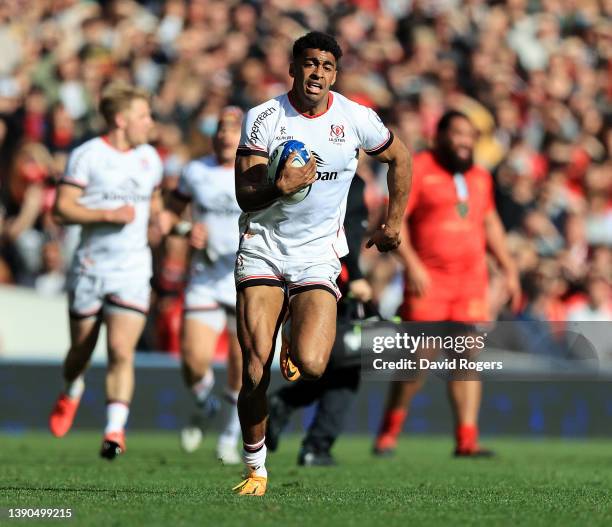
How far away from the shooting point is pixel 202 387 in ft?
40.4

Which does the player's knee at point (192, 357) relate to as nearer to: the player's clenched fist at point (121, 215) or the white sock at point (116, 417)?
the white sock at point (116, 417)

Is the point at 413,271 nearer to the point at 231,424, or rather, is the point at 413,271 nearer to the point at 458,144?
the point at 458,144

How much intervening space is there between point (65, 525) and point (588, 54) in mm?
17869

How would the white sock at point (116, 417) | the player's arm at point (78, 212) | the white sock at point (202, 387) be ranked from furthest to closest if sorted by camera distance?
the white sock at point (202, 387) → the player's arm at point (78, 212) → the white sock at point (116, 417)

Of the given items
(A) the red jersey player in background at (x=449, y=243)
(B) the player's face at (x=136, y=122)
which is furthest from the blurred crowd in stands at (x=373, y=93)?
(B) the player's face at (x=136, y=122)

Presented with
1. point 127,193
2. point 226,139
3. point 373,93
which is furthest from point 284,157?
point 373,93

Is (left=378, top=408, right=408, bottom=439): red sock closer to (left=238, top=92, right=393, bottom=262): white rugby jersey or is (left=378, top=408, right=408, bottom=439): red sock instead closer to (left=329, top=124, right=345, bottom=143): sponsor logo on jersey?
(left=238, top=92, right=393, bottom=262): white rugby jersey

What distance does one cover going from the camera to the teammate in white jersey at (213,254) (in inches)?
463

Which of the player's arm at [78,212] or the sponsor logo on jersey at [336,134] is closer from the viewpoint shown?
the sponsor logo on jersey at [336,134]

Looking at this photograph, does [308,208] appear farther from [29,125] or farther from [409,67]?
[409,67]

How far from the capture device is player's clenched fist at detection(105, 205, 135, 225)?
1105 cm

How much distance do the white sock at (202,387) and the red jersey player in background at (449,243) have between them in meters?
1.63

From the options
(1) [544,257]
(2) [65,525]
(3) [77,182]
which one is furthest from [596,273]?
(2) [65,525]

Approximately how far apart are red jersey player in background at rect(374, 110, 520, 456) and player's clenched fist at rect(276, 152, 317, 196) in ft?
15.8
